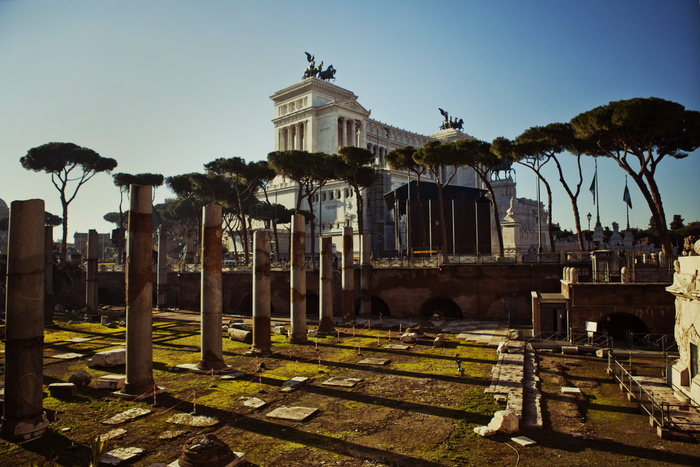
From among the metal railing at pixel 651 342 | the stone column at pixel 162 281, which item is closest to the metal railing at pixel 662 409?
the metal railing at pixel 651 342

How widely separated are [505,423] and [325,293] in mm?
14416

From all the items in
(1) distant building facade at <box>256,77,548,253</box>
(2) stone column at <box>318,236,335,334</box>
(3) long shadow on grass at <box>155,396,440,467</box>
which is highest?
(1) distant building facade at <box>256,77,548,253</box>

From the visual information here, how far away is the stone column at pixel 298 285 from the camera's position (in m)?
20.9

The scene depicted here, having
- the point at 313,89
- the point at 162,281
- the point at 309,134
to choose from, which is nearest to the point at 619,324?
the point at 162,281

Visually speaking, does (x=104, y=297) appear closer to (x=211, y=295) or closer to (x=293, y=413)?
(x=211, y=295)

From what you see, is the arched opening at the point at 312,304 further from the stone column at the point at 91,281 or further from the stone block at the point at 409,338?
the stone block at the point at 409,338

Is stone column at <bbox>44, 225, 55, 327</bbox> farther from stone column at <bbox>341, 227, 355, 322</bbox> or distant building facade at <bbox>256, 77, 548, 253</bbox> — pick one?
distant building facade at <bbox>256, 77, 548, 253</bbox>

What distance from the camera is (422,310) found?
30609mm

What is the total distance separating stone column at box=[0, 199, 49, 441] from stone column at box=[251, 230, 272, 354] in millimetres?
8538

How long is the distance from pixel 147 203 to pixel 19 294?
3.73 m

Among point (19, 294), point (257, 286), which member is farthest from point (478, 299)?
point (19, 294)

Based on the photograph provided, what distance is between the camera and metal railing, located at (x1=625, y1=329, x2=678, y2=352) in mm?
19372

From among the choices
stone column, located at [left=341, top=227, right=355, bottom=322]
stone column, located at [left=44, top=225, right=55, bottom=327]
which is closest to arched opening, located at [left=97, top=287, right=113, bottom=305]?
stone column, located at [left=44, top=225, right=55, bottom=327]

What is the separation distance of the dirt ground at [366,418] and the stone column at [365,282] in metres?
12.9
